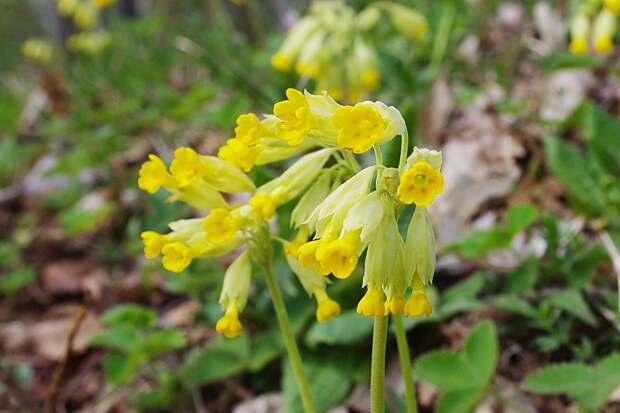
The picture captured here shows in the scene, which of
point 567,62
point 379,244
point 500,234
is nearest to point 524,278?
point 500,234

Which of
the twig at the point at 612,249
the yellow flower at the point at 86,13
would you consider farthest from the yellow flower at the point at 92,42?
the twig at the point at 612,249

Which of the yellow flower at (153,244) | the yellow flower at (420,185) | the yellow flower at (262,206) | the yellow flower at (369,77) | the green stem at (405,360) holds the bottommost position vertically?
the yellow flower at (369,77)

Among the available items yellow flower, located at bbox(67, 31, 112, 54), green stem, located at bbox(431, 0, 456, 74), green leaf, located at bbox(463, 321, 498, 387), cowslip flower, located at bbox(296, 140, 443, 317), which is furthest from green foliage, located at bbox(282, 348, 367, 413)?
yellow flower, located at bbox(67, 31, 112, 54)

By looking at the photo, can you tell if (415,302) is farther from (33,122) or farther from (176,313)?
(33,122)

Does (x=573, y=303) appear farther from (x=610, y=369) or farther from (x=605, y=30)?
(x=605, y=30)

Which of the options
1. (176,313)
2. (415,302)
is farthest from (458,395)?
(176,313)

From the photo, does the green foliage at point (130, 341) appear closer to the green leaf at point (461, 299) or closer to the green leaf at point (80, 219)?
the green leaf at point (461, 299)

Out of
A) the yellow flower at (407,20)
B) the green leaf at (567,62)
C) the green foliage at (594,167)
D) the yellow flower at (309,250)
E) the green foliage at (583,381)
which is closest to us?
the yellow flower at (309,250)
